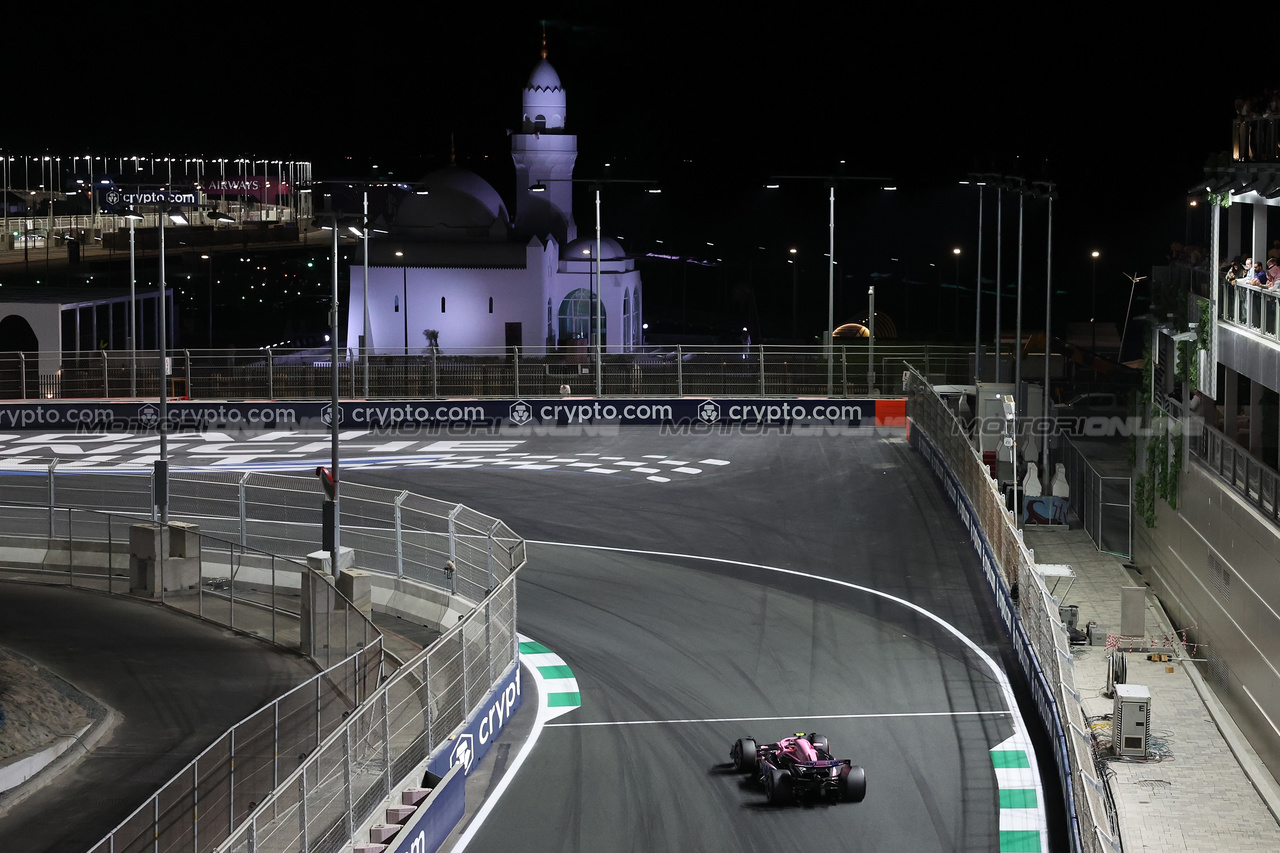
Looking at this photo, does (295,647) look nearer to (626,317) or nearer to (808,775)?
(808,775)

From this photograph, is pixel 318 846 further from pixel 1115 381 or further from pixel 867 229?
pixel 867 229

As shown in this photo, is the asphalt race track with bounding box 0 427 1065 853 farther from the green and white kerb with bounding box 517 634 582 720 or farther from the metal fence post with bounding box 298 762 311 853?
the metal fence post with bounding box 298 762 311 853

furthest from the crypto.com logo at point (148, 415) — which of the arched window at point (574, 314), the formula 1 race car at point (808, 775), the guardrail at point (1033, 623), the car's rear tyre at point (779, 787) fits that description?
the car's rear tyre at point (779, 787)

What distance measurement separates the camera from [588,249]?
259 feet

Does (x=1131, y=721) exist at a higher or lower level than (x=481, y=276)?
lower

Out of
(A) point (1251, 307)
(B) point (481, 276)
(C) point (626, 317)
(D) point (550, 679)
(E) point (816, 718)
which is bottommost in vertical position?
(E) point (816, 718)

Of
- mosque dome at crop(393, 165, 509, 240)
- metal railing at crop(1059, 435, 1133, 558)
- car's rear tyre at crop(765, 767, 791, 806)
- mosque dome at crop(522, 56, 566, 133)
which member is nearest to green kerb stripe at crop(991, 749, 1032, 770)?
car's rear tyre at crop(765, 767, 791, 806)

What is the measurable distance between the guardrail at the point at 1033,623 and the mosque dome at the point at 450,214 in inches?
1714

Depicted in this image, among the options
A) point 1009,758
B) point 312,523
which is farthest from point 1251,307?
point 312,523

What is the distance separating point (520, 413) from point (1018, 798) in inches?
1247

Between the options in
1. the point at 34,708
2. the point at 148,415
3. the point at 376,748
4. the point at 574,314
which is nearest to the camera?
the point at 376,748

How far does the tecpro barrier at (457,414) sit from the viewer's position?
46812mm

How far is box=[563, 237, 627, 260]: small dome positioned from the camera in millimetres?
77875

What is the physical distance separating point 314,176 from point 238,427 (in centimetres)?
10190
